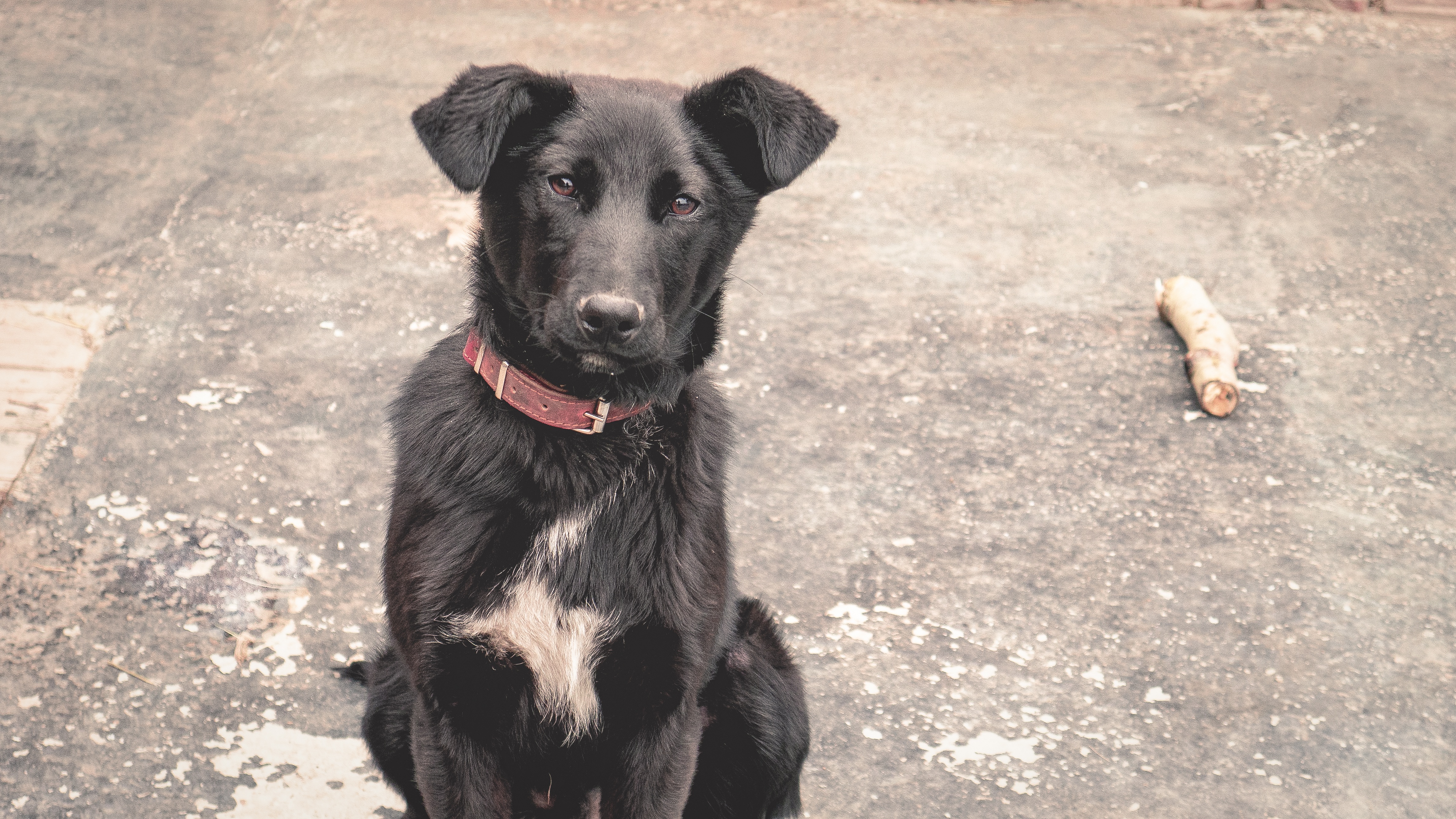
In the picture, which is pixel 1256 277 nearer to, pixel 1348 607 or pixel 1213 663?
pixel 1348 607

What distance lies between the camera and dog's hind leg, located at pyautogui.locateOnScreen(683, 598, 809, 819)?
2580 mm

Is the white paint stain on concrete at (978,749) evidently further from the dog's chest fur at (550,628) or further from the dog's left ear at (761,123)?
the dog's left ear at (761,123)

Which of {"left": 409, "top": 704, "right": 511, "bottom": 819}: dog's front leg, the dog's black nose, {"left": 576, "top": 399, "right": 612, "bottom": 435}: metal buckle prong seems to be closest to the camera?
the dog's black nose

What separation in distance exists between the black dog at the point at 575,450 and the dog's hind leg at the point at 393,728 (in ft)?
0.52

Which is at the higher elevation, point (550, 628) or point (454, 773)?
point (550, 628)

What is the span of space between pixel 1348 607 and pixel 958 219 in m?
2.29

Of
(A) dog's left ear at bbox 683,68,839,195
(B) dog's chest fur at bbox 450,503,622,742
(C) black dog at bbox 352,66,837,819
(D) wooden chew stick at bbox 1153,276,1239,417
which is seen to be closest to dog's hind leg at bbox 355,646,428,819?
(C) black dog at bbox 352,66,837,819

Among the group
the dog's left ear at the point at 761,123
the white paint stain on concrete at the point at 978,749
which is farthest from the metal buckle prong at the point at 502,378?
the white paint stain on concrete at the point at 978,749

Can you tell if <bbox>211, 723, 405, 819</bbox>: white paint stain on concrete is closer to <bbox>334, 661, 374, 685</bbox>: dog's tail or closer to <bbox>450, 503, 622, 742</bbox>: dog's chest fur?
<bbox>334, 661, 374, 685</bbox>: dog's tail

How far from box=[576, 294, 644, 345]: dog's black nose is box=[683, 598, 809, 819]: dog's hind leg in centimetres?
82

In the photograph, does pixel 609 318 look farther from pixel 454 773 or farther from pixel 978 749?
pixel 978 749

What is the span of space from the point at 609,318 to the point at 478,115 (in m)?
0.44

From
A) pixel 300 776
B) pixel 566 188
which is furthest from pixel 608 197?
pixel 300 776

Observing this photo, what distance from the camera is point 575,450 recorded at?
2.35 metres
